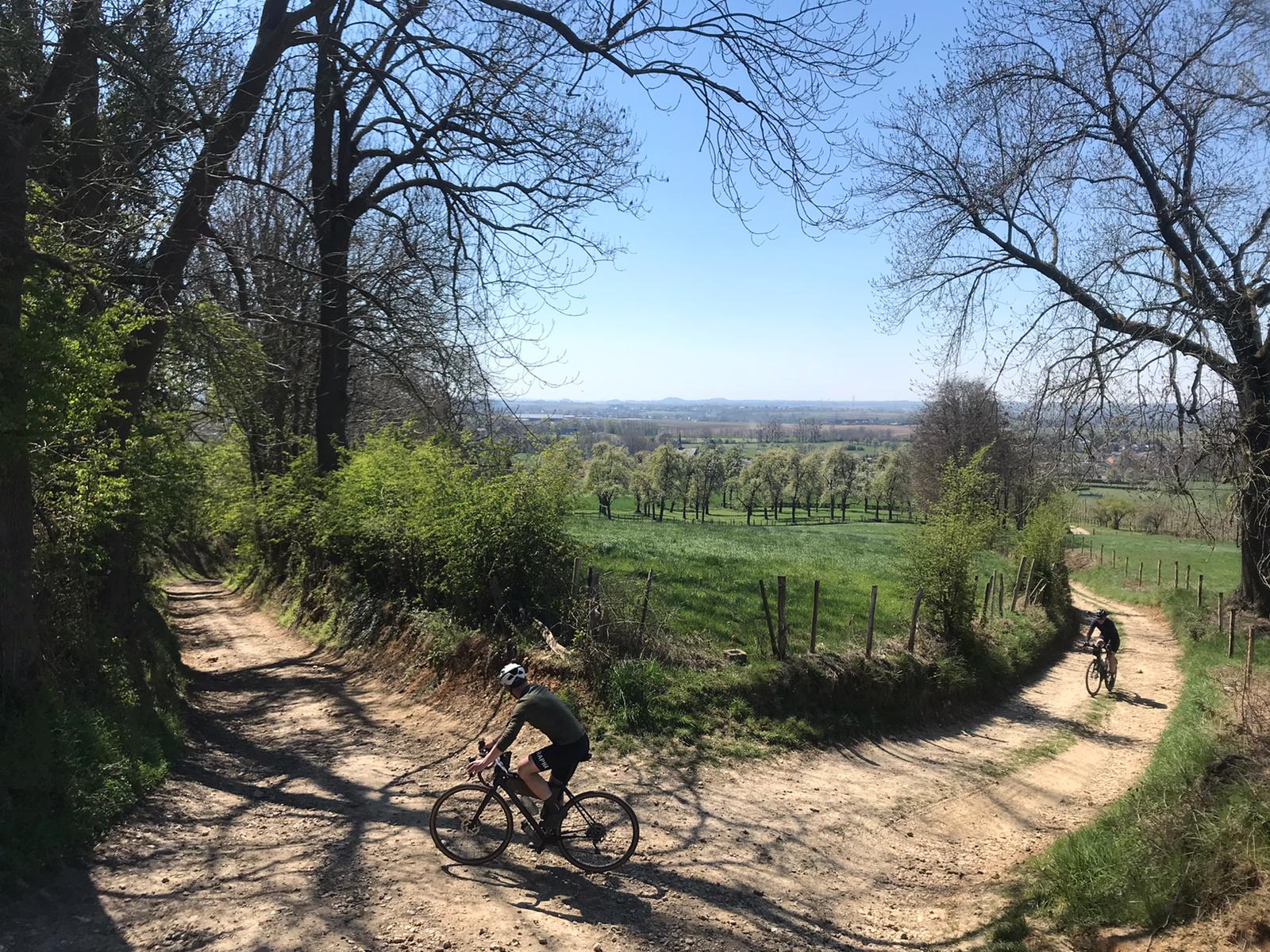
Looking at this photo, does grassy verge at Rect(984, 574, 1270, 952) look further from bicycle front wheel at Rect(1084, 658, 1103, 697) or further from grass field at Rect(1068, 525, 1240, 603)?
grass field at Rect(1068, 525, 1240, 603)

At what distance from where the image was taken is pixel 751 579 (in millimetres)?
20578

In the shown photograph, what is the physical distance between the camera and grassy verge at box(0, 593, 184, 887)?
Answer: 6039 millimetres

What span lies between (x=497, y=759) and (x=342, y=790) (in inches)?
116

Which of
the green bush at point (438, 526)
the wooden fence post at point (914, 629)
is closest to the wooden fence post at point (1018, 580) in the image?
the wooden fence post at point (914, 629)

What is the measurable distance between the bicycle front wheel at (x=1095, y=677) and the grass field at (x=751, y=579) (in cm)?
426

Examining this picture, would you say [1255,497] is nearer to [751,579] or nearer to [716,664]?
[716,664]

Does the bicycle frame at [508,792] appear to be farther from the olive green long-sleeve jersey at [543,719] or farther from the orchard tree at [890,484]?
the orchard tree at [890,484]

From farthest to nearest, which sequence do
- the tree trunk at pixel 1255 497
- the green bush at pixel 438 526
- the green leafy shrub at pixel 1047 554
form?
the green leafy shrub at pixel 1047 554, the green bush at pixel 438 526, the tree trunk at pixel 1255 497

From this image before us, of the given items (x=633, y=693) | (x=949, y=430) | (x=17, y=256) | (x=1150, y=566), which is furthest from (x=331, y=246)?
(x=949, y=430)

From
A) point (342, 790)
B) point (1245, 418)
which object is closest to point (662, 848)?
point (342, 790)

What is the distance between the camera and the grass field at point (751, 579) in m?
14.1

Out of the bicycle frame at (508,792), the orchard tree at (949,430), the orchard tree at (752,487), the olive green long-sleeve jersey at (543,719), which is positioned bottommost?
the orchard tree at (752,487)

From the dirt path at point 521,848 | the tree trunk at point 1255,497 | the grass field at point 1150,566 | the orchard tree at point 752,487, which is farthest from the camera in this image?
the orchard tree at point 752,487

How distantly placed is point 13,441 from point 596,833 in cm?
641
